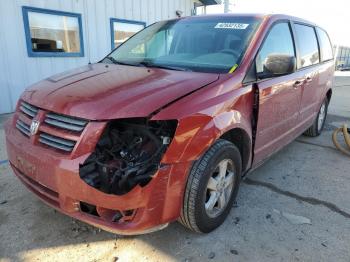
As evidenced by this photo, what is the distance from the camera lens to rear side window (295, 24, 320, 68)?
153 inches

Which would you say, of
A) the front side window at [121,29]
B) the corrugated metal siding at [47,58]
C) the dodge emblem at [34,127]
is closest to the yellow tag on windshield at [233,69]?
the dodge emblem at [34,127]

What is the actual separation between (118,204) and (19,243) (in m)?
1.07

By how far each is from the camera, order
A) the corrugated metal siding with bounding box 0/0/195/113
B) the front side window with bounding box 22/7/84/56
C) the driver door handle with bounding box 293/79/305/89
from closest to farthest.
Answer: the driver door handle with bounding box 293/79/305/89 < the corrugated metal siding with bounding box 0/0/195/113 < the front side window with bounding box 22/7/84/56

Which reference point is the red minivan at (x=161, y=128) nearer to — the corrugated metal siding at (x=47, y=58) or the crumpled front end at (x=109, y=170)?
the crumpled front end at (x=109, y=170)

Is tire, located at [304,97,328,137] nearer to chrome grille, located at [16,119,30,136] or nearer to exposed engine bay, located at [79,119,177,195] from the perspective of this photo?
exposed engine bay, located at [79,119,177,195]

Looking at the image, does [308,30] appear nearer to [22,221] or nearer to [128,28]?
[22,221]

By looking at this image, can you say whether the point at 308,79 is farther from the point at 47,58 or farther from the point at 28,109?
the point at 47,58

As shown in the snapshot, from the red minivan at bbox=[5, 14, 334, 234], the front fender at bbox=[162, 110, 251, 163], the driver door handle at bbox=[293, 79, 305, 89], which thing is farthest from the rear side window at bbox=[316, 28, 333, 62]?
the front fender at bbox=[162, 110, 251, 163]

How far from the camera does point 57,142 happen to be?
224 cm

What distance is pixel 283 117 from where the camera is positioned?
3.49m

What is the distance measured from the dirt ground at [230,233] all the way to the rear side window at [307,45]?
1.57 metres

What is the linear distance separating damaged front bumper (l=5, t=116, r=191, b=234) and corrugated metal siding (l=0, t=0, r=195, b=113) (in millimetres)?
5030

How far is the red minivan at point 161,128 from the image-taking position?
6.86 ft

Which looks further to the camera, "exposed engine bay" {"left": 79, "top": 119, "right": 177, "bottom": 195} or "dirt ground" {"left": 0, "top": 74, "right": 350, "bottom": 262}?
"dirt ground" {"left": 0, "top": 74, "right": 350, "bottom": 262}
